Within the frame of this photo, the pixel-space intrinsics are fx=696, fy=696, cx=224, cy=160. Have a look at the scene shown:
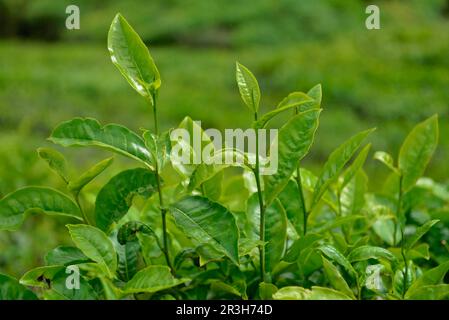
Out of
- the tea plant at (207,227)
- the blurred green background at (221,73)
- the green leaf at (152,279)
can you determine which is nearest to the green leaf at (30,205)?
the tea plant at (207,227)

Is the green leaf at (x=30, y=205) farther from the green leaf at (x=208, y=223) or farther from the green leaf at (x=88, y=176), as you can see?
the green leaf at (x=208, y=223)

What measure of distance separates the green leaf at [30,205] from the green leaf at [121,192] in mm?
28

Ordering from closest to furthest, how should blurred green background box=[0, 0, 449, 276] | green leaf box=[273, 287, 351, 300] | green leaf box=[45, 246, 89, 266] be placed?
1. green leaf box=[273, 287, 351, 300]
2. green leaf box=[45, 246, 89, 266]
3. blurred green background box=[0, 0, 449, 276]

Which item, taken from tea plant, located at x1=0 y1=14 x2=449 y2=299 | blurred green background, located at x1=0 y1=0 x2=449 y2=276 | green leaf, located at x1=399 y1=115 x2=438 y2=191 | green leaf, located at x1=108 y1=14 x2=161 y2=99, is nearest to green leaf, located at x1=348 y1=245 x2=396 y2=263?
tea plant, located at x1=0 y1=14 x2=449 y2=299

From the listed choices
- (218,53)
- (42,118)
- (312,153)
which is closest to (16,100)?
(42,118)

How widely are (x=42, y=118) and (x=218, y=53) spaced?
317 cm

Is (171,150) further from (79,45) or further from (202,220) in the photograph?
(79,45)

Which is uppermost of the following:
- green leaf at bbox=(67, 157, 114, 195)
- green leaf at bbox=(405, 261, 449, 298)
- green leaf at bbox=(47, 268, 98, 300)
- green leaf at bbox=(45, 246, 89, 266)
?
green leaf at bbox=(67, 157, 114, 195)

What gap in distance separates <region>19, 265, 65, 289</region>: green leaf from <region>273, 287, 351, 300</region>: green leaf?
22 centimetres

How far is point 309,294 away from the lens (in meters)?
0.59

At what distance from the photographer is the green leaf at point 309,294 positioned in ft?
1.90

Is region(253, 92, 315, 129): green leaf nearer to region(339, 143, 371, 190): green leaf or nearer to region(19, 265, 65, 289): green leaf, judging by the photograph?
region(339, 143, 371, 190): green leaf

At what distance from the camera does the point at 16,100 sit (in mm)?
4820

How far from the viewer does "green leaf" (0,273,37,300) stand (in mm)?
664
